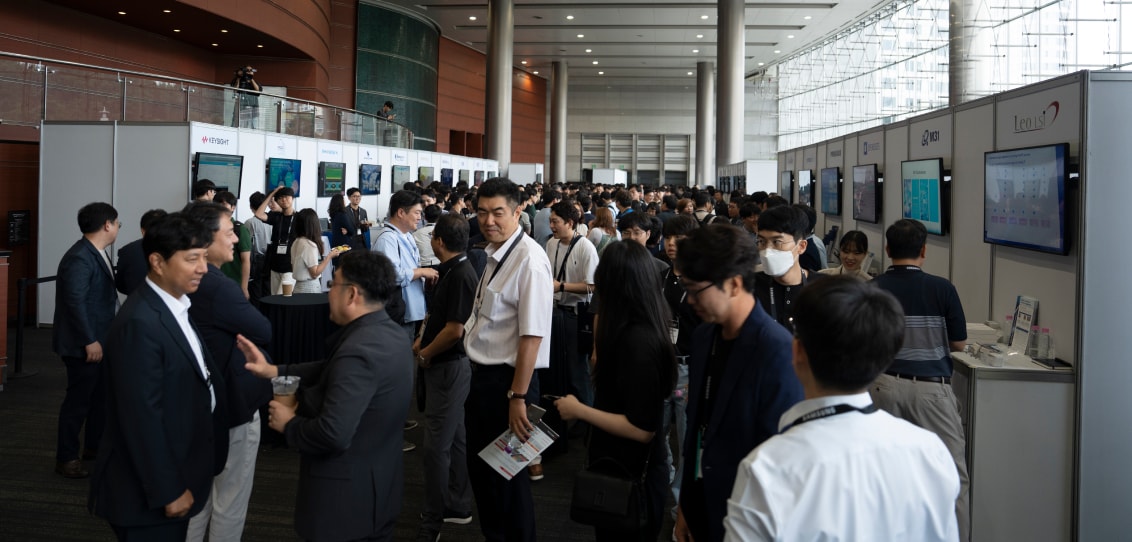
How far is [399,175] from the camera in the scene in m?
14.6

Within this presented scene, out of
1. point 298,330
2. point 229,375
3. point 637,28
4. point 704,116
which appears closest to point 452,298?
point 229,375

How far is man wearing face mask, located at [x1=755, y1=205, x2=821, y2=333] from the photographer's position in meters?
3.32

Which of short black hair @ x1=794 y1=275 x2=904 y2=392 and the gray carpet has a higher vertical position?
short black hair @ x1=794 y1=275 x2=904 y2=392

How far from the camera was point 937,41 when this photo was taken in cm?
1767

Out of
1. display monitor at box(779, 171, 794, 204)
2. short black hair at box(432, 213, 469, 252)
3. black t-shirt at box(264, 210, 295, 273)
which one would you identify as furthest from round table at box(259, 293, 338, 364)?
display monitor at box(779, 171, 794, 204)

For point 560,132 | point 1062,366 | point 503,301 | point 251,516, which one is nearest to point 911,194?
point 1062,366

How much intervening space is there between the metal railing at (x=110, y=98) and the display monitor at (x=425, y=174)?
530cm

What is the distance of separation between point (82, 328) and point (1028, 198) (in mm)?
4836

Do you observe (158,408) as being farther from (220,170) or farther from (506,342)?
(220,170)

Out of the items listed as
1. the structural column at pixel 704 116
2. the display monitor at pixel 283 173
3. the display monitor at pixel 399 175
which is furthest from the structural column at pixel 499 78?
the display monitor at pixel 283 173

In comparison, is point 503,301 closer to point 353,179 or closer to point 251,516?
point 251,516

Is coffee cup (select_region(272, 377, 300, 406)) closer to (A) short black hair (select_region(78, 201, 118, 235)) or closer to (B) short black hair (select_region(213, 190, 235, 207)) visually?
(A) short black hair (select_region(78, 201, 118, 235))

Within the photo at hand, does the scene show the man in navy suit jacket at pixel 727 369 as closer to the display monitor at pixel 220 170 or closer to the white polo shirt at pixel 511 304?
the white polo shirt at pixel 511 304

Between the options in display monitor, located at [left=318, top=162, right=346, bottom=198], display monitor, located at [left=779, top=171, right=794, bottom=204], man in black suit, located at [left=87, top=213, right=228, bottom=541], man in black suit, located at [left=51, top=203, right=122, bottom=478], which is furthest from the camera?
display monitor, located at [left=318, top=162, right=346, bottom=198]
